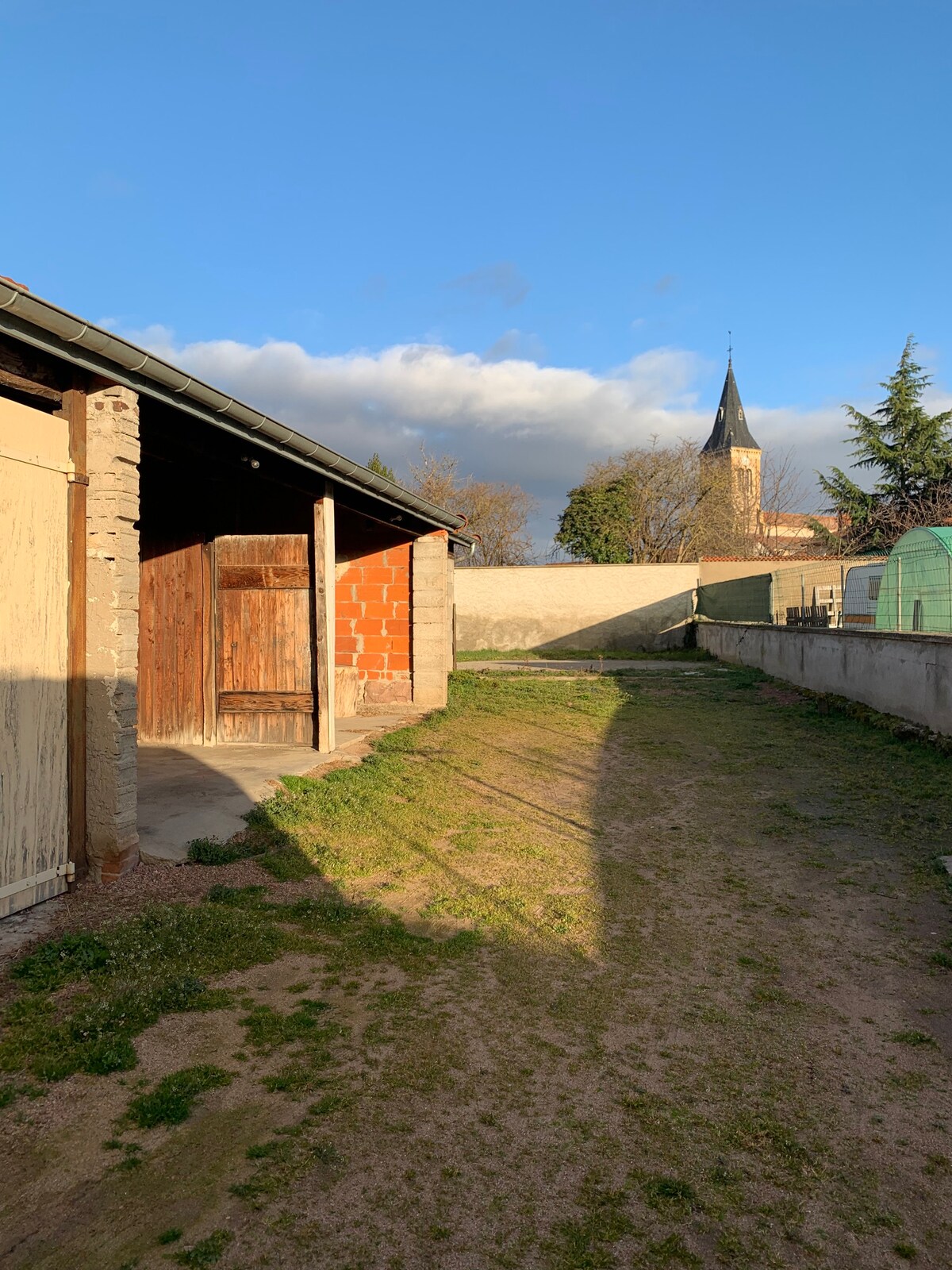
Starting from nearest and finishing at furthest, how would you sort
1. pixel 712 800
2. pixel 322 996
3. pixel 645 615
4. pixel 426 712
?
pixel 322 996
pixel 712 800
pixel 426 712
pixel 645 615


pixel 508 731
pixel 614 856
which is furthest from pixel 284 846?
pixel 508 731

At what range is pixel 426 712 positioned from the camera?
478 inches

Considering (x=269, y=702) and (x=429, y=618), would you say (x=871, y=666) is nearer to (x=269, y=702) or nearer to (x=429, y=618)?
(x=429, y=618)

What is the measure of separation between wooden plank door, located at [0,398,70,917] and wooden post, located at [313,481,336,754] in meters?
3.91

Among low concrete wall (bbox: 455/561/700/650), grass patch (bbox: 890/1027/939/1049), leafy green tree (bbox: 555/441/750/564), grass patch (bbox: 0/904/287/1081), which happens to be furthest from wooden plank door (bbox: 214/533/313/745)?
leafy green tree (bbox: 555/441/750/564)

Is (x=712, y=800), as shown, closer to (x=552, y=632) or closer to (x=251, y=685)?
(x=251, y=685)

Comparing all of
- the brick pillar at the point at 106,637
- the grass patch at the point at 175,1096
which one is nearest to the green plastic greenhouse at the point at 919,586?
the brick pillar at the point at 106,637

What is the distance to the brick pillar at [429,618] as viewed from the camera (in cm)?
1220

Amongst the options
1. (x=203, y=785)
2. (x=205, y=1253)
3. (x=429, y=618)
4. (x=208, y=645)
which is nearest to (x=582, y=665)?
(x=429, y=618)

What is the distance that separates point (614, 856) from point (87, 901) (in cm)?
325

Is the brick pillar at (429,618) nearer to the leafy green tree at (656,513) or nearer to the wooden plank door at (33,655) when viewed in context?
the wooden plank door at (33,655)

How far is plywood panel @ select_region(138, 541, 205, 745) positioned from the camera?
910 cm

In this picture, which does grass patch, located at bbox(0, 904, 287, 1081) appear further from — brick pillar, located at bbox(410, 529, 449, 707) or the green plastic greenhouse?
the green plastic greenhouse

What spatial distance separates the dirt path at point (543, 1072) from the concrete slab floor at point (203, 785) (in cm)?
35
